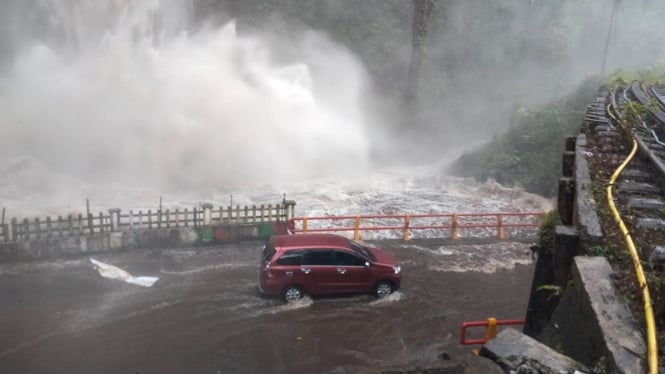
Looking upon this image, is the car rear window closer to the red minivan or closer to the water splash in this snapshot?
the red minivan

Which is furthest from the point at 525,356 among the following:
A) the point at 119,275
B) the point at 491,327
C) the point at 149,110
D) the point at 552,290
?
the point at 149,110

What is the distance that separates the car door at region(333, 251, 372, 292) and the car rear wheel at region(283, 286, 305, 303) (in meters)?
0.88

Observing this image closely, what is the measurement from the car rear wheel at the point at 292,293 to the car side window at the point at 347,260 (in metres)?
1.10

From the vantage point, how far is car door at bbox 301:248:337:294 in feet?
39.5

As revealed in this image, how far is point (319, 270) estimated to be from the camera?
12094mm

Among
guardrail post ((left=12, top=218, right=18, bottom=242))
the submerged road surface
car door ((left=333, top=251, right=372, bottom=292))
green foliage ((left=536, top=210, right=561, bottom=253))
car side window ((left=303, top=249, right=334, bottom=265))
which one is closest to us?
green foliage ((left=536, top=210, right=561, bottom=253))

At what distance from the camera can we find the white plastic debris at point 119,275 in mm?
12712

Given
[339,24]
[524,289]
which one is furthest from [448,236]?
[339,24]

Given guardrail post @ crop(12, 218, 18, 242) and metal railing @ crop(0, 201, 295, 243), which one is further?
metal railing @ crop(0, 201, 295, 243)

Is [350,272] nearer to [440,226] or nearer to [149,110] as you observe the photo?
[440,226]

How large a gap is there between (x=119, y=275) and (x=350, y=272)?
569cm

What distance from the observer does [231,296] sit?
12.2 metres

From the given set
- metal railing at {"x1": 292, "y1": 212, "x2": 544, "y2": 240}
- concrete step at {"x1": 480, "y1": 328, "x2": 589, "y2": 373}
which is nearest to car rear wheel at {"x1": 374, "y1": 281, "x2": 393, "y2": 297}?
metal railing at {"x1": 292, "y1": 212, "x2": 544, "y2": 240}

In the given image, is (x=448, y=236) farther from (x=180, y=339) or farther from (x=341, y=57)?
(x=341, y=57)
